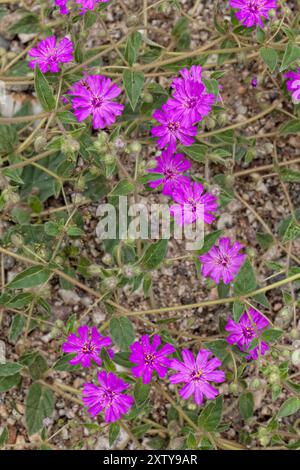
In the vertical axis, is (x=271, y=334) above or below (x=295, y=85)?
below

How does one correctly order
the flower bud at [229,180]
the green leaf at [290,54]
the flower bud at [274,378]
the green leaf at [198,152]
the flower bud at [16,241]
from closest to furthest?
the flower bud at [274,378] < the green leaf at [290,54] < the flower bud at [16,241] < the green leaf at [198,152] < the flower bud at [229,180]

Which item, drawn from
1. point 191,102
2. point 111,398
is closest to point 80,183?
point 191,102

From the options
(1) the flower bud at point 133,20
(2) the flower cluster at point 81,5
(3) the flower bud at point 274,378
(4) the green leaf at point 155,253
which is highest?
(2) the flower cluster at point 81,5

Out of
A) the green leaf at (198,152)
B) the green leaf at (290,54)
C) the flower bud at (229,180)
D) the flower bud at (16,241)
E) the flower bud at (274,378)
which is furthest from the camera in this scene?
the flower bud at (229,180)

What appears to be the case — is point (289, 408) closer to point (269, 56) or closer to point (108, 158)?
point (108, 158)

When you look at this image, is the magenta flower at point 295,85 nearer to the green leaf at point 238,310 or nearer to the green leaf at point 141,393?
the green leaf at point 238,310

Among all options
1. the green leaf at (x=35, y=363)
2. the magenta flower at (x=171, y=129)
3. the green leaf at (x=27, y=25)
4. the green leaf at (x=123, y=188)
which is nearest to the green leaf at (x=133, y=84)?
the magenta flower at (x=171, y=129)

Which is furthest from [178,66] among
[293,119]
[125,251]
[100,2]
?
[125,251]
